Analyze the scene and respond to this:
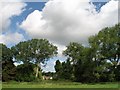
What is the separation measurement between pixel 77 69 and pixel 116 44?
356 inches

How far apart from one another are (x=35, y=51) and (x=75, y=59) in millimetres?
9604

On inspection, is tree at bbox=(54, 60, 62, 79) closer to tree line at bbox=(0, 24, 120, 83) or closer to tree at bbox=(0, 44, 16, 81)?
tree line at bbox=(0, 24, 120, 83)

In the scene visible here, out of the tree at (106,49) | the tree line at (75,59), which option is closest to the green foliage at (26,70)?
the tree line at (75,59)

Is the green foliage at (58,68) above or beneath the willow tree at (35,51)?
beneath

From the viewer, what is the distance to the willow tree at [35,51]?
65188 mm

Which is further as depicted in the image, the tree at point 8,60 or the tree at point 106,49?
Result: the tree at point 8,60

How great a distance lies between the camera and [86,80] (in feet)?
179

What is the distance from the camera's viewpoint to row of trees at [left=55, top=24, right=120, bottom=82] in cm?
5172

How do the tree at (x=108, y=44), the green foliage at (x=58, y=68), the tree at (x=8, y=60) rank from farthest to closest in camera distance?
the green foliage at (x=58, y=68) < the tree at (x=8, y=60) < the tree at (x=108, y=44)

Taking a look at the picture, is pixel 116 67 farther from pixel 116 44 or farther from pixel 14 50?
pixel 14 50

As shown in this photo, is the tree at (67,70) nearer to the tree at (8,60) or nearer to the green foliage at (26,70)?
the green foliage at (26,70)

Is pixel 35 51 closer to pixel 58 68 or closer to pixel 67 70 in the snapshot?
pixel 58 68

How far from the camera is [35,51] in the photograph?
66.4 metres

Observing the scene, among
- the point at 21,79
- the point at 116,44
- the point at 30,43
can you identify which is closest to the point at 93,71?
the point at 116,44
